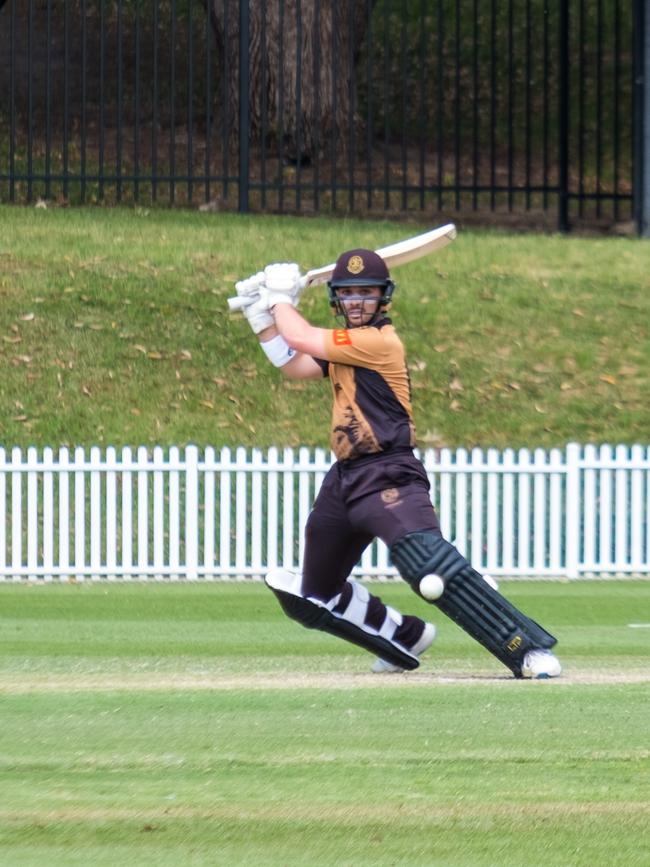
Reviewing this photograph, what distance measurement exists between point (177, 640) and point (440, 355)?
6315 millimetres

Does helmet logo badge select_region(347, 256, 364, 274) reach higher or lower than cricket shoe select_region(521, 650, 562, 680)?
higher

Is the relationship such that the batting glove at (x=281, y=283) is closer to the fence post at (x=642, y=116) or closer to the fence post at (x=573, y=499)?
the fence post at (x=573, y=499)

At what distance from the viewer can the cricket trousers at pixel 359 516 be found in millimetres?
7066

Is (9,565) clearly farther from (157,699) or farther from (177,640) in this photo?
(157,699)

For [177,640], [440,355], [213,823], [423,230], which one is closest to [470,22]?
[423,230]

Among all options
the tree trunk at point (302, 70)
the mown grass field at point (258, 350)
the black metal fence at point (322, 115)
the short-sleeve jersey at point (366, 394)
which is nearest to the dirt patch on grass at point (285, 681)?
the short-sleeve jersey at point (366, 394)

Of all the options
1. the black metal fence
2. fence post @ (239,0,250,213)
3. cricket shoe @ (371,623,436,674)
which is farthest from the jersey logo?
fence post @ (239,0,250,213)

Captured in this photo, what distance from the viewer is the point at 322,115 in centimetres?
2303

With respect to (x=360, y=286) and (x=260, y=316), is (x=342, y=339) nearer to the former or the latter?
(x=360, y=286)

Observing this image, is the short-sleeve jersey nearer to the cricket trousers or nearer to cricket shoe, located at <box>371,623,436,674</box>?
the cricket trousers

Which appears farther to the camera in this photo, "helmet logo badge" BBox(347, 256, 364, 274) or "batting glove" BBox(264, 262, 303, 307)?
"batting glove" BBox(264, 262, 303, 307)

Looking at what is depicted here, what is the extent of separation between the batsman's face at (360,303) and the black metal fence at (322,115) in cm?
1152

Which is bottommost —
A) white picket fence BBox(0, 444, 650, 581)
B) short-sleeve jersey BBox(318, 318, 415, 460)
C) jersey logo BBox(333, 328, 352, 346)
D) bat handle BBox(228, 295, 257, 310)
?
white picket fence BBox(0, 444, 650, 581)

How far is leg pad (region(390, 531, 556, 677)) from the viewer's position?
6965mm
